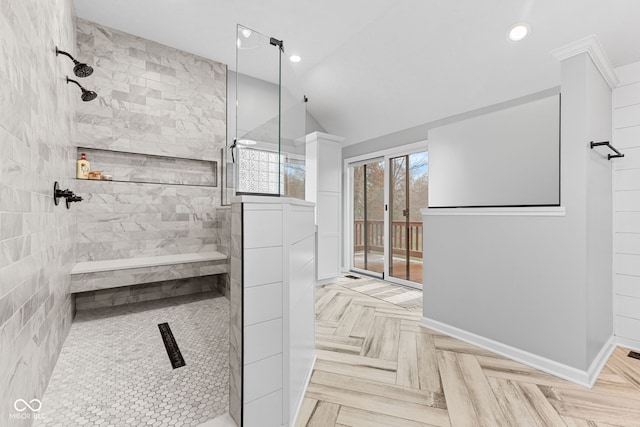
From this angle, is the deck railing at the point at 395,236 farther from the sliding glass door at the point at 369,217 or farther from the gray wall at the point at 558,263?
the gray wall at the point at 558,263

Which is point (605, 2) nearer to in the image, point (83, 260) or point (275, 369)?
point (275, 369)

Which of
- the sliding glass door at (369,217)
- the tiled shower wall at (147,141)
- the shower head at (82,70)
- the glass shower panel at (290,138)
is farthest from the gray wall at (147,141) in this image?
the sliding glass door at (369,217)

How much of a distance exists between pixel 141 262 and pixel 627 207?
14.2ft

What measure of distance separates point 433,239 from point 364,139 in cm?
244

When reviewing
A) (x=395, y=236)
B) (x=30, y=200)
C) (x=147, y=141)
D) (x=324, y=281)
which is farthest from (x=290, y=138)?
(x=395, y=236)

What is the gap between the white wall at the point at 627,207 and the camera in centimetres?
208

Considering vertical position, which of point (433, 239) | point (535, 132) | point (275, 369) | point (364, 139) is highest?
point (364, 139)

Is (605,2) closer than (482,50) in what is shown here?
Yes

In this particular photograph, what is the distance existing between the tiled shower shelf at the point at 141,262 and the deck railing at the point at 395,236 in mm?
2344

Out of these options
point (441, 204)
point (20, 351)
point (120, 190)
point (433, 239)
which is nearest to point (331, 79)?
point (441, 204)

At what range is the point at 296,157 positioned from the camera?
5.51 feet

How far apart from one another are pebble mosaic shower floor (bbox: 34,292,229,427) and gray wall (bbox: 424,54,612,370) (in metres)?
1.91

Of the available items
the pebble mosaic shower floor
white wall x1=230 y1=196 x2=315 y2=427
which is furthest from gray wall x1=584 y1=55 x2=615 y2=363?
the pebble mosaic shower floor

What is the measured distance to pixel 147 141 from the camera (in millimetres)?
3029
